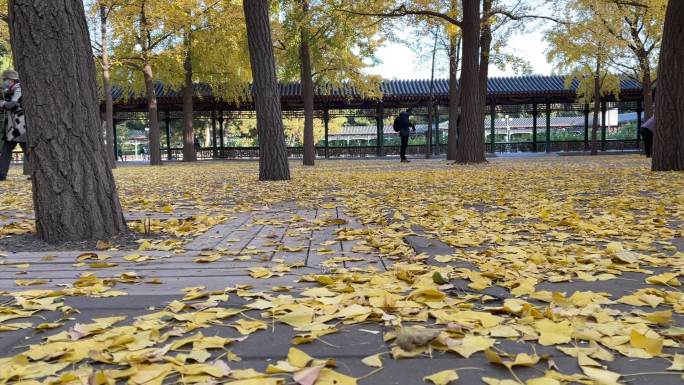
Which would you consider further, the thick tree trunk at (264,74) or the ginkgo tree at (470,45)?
the ginkgo tree at (470,45)

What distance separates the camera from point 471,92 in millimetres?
13797

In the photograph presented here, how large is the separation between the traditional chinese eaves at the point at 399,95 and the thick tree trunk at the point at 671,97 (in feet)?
54.0

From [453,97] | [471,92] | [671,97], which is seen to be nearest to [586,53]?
[453,97]

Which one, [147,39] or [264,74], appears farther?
[147,39]

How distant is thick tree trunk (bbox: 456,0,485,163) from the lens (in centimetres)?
1334

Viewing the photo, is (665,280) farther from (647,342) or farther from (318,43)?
(318,43)

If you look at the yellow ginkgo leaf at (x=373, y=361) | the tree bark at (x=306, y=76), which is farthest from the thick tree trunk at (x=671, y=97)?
the yellow ginkgo leaf at (x=373, y=361)

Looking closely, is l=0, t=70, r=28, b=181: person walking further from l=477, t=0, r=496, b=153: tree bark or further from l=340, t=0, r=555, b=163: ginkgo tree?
l=477, t=0, r=496, b=153: tree bark

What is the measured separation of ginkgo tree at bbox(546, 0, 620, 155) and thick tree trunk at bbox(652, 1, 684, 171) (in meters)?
8.11

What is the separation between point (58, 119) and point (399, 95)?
2299cm

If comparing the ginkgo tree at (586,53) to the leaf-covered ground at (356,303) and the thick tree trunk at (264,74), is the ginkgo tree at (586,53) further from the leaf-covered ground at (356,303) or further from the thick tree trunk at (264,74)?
the leaf-covered ground at (356,303)

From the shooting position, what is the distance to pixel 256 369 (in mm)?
1604

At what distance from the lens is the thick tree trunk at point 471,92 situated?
1334cm

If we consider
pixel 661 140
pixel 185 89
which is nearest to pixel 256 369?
pixel 661 140
